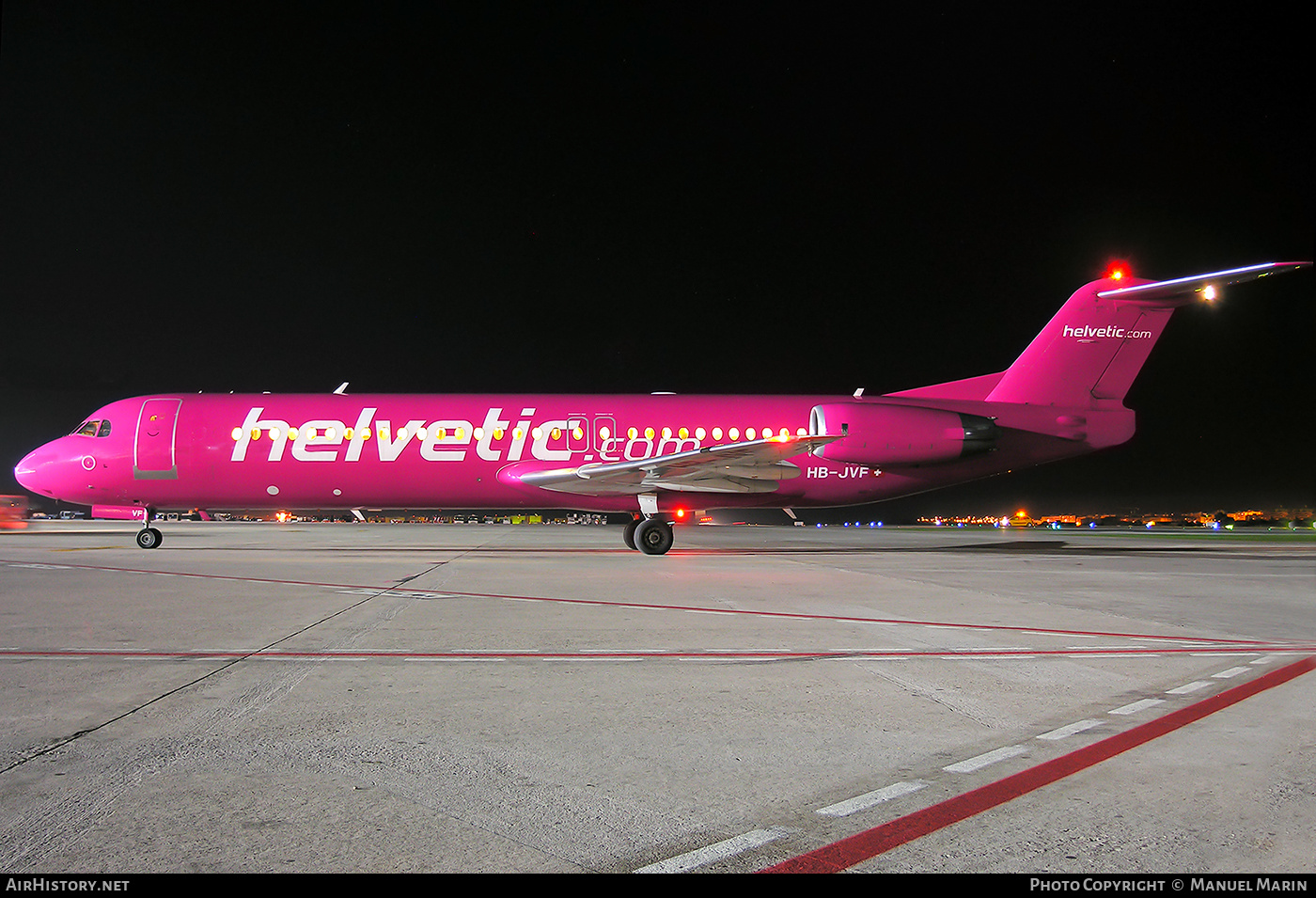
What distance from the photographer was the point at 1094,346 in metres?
18.5

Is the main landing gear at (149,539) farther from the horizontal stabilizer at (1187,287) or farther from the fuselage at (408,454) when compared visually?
the horizontal stabilizer at (1187,287)

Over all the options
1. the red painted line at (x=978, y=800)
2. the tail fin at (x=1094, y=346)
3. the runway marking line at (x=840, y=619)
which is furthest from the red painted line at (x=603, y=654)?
the tail fin at (x=1094, y=346)

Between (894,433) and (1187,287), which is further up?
(1187,287)

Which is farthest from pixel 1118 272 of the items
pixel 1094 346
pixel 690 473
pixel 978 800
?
pixel 978 800

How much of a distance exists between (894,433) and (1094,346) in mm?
5726

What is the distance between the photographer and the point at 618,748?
3.67 m

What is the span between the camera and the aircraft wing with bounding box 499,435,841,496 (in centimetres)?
1538

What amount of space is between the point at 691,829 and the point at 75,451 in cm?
2042

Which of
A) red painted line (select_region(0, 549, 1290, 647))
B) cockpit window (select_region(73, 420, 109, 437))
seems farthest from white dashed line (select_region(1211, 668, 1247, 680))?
cockpit window (select_region(73, 420, 109, 437))

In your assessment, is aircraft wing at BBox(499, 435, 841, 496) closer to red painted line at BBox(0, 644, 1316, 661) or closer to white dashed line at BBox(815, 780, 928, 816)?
red painted line at BBox(0, 644, 1316, 661)

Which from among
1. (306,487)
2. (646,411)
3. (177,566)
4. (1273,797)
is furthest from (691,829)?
(306,487)

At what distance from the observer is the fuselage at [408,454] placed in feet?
57.3

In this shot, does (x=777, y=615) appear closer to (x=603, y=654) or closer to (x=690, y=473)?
(x=603, y=654)
